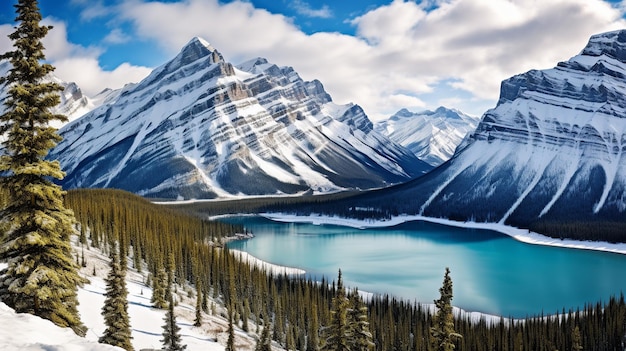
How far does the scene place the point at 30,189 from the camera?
838 inches

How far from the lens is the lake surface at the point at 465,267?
3602 inches

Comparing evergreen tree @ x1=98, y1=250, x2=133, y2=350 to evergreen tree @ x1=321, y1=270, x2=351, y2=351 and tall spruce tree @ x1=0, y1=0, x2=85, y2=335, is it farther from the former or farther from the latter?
evergreen tree @ x1=321, y1=270, x2=351, y2=351

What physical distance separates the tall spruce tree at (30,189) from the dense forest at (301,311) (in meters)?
30.4

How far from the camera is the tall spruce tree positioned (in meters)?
21.6

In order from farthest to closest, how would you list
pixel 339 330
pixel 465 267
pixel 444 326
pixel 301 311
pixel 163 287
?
pixel 465 267, pixel 301 311, pixel 163 287, pixel 444 326, pixel 339 330

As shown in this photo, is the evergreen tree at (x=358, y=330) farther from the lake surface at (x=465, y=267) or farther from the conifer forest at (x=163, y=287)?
the lake surface at (x=465, y=267)

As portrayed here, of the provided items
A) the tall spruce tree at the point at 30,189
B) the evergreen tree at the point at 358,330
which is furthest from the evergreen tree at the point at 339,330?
the tall spruce tree at the point at 30,189

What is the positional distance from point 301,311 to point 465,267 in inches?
2712

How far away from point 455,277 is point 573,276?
30528mm

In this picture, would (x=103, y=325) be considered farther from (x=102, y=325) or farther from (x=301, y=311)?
(x=301, y=311)

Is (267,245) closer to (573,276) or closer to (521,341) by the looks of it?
(573,276)

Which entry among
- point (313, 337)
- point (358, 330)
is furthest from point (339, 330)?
point (313, 337)

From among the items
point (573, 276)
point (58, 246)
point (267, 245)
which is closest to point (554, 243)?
point (573, 276)

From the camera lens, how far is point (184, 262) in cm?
8475
